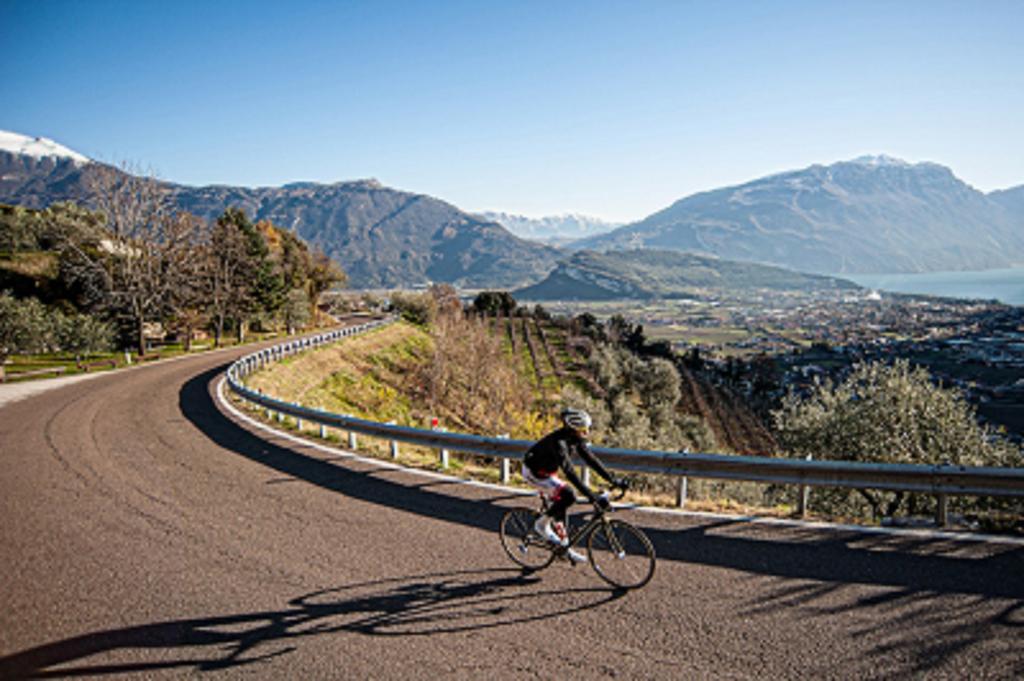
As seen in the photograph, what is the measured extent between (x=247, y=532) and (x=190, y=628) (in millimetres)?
2297

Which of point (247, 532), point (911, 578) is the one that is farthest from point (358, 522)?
point (911, 578)

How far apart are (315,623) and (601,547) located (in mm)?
3302

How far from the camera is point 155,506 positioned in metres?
8.43

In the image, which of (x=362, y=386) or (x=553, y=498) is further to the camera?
(x=362, y=386)

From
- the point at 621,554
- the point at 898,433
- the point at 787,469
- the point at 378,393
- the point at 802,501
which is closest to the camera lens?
the point at 621,554

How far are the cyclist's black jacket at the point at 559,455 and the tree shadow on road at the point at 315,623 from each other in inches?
49.5

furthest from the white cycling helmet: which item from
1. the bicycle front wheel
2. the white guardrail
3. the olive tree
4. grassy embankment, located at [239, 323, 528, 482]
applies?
the olive tree

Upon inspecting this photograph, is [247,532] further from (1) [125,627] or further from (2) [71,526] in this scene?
(2) [71,526]

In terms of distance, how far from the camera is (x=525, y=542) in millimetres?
6418

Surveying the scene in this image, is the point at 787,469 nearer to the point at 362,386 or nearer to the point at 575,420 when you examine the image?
the point at 575,420

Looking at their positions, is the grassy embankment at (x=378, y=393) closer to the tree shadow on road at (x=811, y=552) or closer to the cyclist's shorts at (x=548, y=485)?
the tree shadow on road at (x=811, y=552)

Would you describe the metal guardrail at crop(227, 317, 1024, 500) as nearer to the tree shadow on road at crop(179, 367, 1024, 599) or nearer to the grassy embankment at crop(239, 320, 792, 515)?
the grassy embankment at crop(239, 320, 792, 515)

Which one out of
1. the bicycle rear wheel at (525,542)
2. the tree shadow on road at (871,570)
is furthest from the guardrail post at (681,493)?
the bicycle rear wheel at (525,542)

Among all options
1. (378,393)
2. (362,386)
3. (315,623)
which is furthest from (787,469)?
(362,386)
